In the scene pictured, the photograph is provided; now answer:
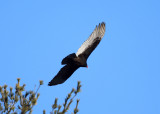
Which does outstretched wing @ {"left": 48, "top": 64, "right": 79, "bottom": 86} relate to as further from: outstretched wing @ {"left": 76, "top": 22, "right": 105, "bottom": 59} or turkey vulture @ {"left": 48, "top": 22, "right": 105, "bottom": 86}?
outstretched wing @ {"left": 76, "top": 22, "right": 105, "bottom": 59}

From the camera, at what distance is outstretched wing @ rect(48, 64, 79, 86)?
37.0 feet

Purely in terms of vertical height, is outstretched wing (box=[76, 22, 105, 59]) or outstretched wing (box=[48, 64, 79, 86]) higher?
outstretched wing (box=[76, 22, 105, 59])

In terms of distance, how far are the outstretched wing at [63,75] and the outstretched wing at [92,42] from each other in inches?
22.7

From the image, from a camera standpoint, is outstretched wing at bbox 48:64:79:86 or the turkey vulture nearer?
the turkey vulture

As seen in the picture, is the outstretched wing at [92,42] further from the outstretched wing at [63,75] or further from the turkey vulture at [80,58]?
the outstretched wing at [63,75]

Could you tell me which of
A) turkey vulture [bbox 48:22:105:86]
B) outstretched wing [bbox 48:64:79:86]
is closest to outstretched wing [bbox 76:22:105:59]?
turkey vulture [bbox 48:22:105:86]

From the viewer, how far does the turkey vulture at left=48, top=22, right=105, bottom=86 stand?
1073 cm

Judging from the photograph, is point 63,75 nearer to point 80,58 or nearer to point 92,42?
point 80,58

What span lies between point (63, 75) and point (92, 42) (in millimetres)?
1528

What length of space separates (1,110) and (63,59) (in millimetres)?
3798

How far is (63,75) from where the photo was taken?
37.4ft

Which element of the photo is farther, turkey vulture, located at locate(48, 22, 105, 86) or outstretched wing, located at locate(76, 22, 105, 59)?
outstretched wing, located at locate(76, 22, 105, 59)

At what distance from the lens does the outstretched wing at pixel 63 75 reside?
11.3 metres

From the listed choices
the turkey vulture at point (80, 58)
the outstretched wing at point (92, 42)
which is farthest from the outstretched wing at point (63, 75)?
the outstretched wing at point (92, 42)
